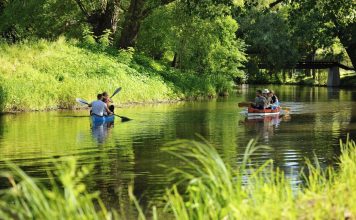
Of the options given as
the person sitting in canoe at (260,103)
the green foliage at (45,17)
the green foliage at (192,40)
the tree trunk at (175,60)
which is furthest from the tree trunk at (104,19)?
the person sitting in canoe at (260,103)

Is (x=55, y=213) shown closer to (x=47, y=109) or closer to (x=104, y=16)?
(x=47, y=109)

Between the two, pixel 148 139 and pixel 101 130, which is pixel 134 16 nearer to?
pixel 101 130

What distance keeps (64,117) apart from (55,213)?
85.3 ft

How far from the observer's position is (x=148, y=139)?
72.1 ft

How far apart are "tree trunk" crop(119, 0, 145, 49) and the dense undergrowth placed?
54.6 inches

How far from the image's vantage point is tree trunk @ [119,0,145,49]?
48.3m

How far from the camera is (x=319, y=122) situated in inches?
1130

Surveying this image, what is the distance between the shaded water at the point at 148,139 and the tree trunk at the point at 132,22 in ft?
46.2

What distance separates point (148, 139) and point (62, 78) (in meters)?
17.5

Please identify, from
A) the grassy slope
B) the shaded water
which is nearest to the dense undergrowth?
the grassy slope

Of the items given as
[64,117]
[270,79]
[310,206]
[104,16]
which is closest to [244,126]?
[64,117]

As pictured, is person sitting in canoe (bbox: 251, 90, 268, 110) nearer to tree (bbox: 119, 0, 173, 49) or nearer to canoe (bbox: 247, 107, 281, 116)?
canoe (bbox: 247, 107, 281, 116)

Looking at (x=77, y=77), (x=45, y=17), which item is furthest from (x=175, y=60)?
(x=77, y=77)

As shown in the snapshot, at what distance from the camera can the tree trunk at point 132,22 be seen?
159 feet
